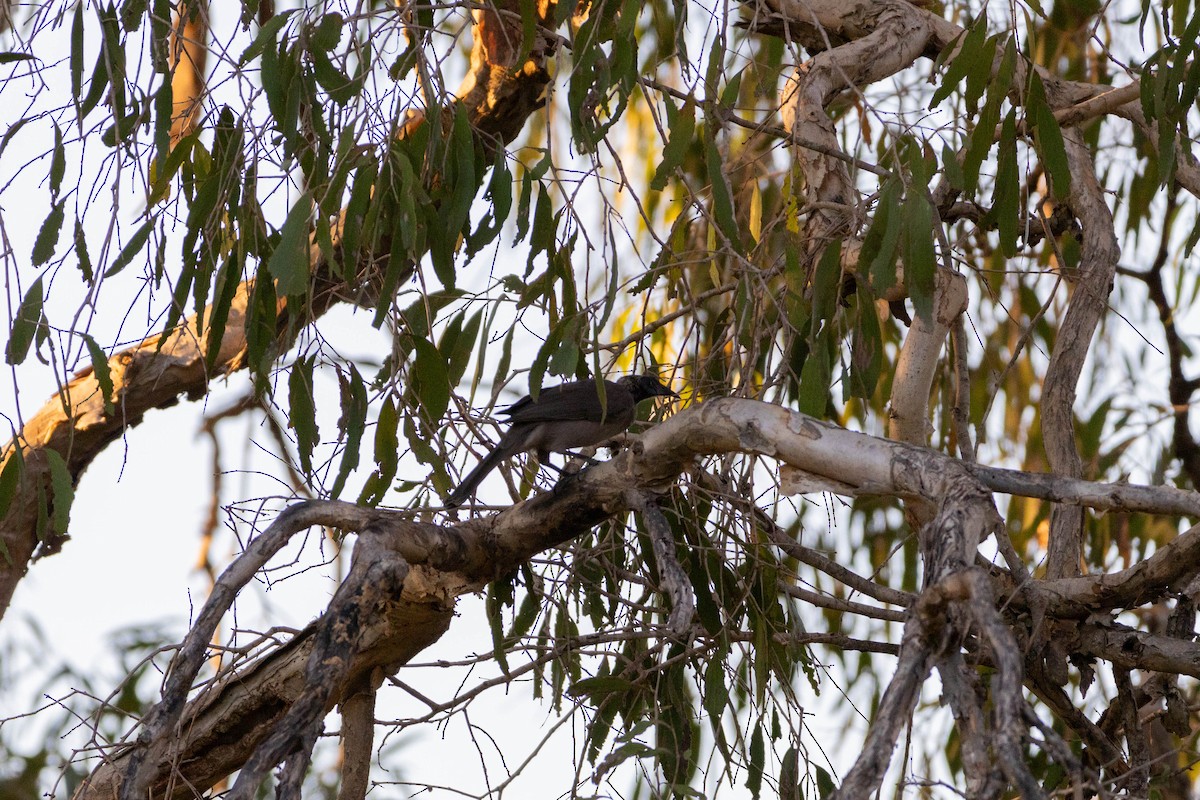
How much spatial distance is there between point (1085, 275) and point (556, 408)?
1.53 meters

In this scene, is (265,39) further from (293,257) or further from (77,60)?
(293,257)

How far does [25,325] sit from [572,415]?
1.82 metres

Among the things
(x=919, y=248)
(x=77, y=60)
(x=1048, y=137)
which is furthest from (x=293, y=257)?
(x=1048, y=137)

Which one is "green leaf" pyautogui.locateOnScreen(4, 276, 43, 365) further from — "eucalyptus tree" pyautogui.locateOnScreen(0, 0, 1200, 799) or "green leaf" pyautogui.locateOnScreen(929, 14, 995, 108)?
"green leaf" pyautogui.locateOnScreen(929, 14, 995, 108)

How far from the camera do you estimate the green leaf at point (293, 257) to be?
2.39 metres

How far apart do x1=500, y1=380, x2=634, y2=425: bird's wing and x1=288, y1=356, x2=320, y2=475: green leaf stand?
100 cm

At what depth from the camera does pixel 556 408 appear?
3.99 metres

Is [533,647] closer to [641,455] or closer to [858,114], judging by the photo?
[641,455]

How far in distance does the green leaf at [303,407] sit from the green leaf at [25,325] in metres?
0.51

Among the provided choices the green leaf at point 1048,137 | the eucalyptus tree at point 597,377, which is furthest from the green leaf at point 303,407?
the green leaf at point 1048,137

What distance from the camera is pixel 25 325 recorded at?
2.53 m

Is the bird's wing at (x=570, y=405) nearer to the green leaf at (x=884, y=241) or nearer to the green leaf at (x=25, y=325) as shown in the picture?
the green leaf at (x=884, y=241)

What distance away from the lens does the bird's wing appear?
3.83 m

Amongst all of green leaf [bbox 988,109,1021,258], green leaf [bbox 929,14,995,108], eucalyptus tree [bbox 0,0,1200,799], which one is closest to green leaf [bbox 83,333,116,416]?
eucalyptus tree [bbox 0,0,1200,799]
